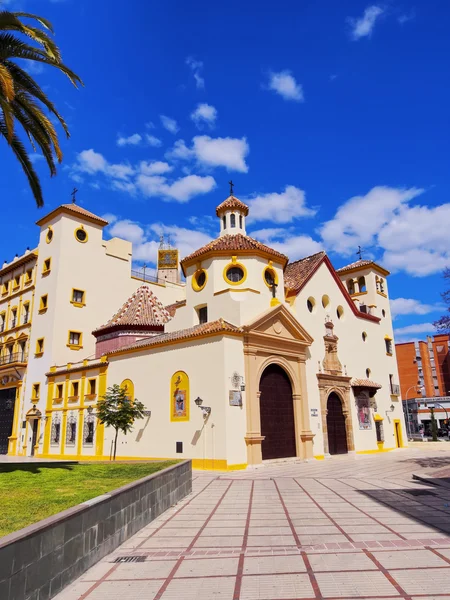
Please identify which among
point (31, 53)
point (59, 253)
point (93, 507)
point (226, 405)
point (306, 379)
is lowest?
point (93, 507)

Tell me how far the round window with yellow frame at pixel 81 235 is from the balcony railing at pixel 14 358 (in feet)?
32.1

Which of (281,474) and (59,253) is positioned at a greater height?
(59,253)

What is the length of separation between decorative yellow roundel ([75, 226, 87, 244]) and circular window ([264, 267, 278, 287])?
16.7 metres

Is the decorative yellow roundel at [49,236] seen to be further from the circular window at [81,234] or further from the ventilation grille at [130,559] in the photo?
the ventilation grille at [130,559]

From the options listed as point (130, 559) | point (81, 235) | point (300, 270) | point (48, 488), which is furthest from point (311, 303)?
point (130, 559)

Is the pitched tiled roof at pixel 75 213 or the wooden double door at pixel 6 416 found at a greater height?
the pitched tiled roof at pixel 75 213

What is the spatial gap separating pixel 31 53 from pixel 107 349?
2093 centimetres

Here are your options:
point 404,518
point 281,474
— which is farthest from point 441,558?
point 281,474

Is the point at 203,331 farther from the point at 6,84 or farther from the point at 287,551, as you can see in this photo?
the point at 287,551

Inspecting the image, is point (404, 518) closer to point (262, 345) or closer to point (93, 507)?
point (93, 507)

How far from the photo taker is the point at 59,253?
34.2 m

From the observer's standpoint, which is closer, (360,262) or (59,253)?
(59,253)

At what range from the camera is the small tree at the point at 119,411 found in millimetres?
22219

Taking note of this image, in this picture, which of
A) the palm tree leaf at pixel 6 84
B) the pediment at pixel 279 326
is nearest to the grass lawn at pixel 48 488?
the palm tree leaf at pixel 6 84
